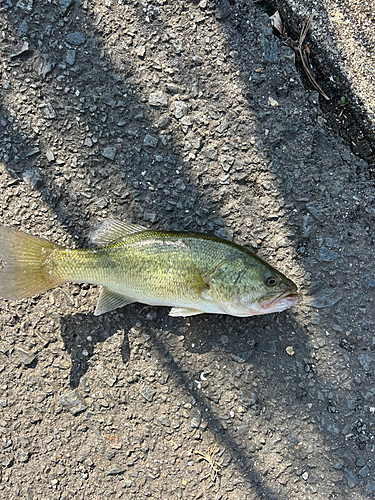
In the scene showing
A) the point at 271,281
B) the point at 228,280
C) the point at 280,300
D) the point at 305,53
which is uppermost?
the point at 305,53

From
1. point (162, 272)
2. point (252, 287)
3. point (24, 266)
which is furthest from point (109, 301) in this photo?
point (252, 287)

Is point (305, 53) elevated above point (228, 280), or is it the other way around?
point (305, 53)

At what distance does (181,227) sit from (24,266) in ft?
4.39

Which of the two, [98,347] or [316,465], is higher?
[98,347]

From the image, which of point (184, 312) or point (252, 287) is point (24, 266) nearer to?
point (184, 312)

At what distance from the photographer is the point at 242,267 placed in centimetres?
272

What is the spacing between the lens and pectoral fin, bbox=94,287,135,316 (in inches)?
115

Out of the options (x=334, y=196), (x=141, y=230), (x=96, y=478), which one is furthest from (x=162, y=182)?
Answer: (x=96, y=478)

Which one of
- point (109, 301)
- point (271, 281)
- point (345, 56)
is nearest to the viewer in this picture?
point (271, 281)

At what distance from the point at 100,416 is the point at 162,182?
2.13 metres

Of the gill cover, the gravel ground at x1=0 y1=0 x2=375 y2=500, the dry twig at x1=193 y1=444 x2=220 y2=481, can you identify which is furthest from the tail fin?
the dry twig at x1=193 y1=444 x2=220 y2=481

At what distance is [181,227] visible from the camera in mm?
3102

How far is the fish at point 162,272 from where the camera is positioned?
271cm

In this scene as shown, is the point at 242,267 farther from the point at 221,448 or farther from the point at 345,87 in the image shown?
the point at 345,87
